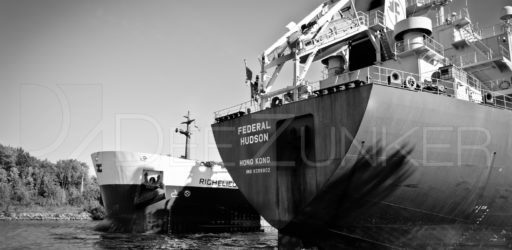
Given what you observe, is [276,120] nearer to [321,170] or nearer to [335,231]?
[321,170]

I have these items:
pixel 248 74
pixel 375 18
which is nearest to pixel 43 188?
pixel 248 74

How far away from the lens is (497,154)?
12195 millimetres

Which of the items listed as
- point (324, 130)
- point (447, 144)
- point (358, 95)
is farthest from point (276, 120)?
point (447, 144)

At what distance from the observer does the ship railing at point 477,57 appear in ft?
53.4

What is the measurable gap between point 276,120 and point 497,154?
7.21 metres

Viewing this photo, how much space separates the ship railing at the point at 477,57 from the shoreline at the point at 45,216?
50.2m

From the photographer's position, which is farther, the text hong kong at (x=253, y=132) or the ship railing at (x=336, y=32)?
the ship railing at (x=336, y=32)

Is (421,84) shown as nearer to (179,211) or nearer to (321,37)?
(321,37)

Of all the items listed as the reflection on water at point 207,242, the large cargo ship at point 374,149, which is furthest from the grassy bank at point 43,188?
the large cargo ship at point 374,149

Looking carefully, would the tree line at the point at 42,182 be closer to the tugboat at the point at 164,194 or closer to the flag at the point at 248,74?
the tugboat at the point at 164,194

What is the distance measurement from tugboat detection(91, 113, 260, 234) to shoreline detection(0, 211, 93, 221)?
33898 mm

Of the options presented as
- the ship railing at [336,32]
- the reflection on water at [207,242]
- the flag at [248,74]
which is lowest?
the reflection on water at [207,242]

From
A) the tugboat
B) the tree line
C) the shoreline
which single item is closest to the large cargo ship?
the tugboat

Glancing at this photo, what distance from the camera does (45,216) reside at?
5131cm
